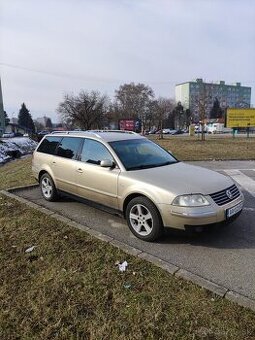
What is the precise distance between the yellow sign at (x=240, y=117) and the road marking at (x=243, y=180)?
27.4 m

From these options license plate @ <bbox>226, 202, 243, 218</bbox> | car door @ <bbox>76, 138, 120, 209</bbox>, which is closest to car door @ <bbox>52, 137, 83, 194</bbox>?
car door @ <bbox>76, 138, 120, 209</bbox>

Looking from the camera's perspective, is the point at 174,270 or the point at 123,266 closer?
the point at 174,270

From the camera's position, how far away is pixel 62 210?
615 centimetres

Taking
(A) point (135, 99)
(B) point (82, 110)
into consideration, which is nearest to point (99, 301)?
(B) point (82, 110)

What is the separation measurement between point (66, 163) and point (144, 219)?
7.31 ft

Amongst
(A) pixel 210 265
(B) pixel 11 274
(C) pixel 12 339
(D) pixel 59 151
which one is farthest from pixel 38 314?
(D) pixel 59 151

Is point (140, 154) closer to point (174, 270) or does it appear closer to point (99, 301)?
point (174, 270)

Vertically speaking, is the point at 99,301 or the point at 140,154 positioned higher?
the point at 140,154

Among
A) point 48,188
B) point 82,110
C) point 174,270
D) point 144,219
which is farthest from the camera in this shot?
point 82,110

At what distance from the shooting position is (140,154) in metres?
5.60

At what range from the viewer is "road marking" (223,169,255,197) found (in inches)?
306

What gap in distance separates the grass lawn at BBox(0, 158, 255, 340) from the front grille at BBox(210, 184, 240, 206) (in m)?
1.30

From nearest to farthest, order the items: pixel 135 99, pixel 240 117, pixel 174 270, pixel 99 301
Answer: pixel 99 301, pixel 174 270, pixel 240 117, pixel 135 99

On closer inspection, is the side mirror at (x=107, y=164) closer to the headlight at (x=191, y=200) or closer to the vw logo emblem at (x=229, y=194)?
the headlight at (x=191, y=200)
